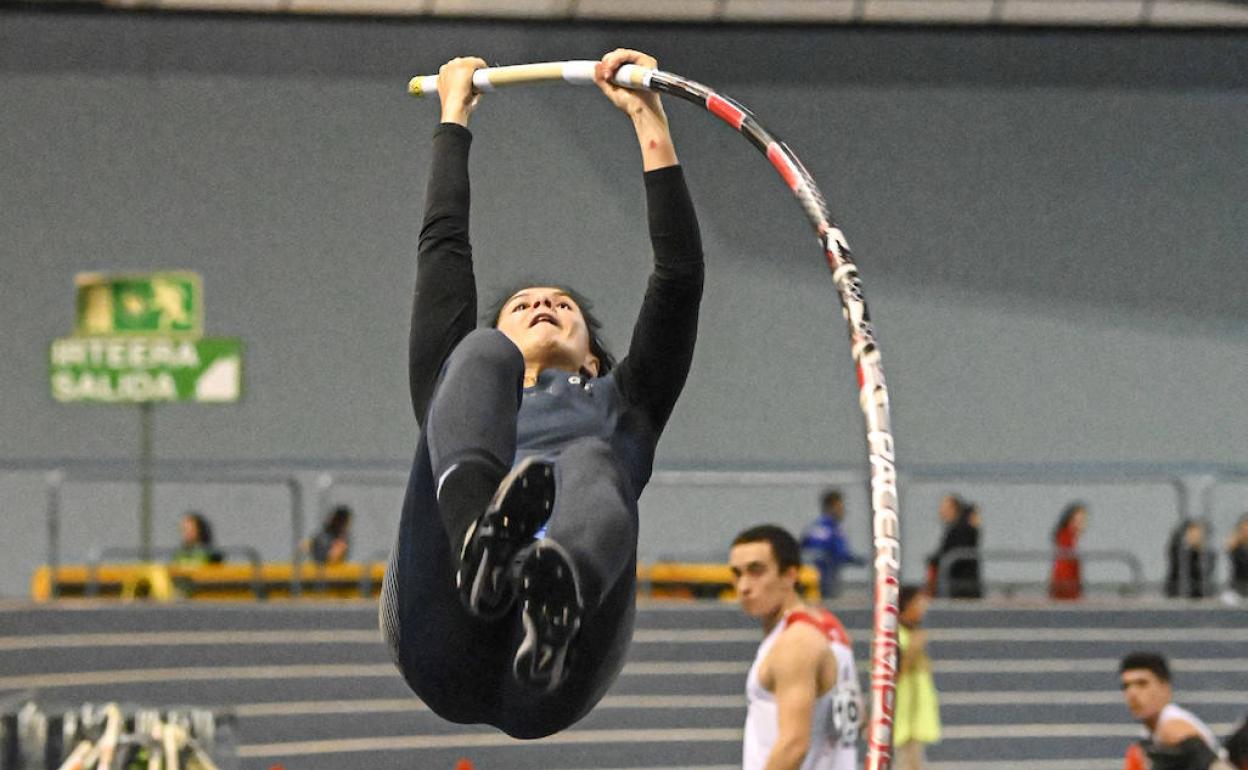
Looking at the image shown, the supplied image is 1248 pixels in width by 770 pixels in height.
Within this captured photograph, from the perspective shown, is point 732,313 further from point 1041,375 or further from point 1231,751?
point 1231,751

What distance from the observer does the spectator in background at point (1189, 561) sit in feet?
57.8

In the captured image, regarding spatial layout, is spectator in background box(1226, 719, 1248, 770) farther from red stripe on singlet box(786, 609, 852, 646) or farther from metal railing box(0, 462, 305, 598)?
metal railing box(0, 462, 305, 598)

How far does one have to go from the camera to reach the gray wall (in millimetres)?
20922

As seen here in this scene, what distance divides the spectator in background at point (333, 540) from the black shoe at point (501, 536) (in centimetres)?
1242

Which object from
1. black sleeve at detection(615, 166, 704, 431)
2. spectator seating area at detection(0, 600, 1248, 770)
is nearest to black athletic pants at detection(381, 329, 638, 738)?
black sleeve at detection(615, 166, 704, 431)

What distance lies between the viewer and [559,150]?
21719 mm

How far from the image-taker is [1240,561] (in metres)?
17.8

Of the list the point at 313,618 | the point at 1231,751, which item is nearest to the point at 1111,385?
the point at 313,618

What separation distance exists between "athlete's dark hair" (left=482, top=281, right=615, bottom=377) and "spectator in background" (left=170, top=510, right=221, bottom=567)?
11312mm

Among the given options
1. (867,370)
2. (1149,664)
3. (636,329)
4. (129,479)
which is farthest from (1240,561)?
(867,370)

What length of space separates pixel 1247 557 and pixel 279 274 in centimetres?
963

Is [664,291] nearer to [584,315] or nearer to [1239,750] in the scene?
A: [584,315]

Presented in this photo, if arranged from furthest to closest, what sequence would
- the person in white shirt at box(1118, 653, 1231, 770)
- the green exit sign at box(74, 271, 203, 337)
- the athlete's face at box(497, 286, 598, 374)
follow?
1. the green exit sign at box(74, 271, 203, 337)
2. the person in white shirt at box(1118, 653, 1231, 770)
3. the athlete's face at box(497, 286, 598, 374)

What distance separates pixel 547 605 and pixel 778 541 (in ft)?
9.02
